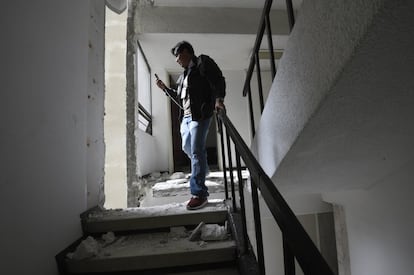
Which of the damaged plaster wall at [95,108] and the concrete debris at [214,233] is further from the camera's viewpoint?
the damaged plaster wall at [95,108]

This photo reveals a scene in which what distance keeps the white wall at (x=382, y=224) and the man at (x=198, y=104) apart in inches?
50.8

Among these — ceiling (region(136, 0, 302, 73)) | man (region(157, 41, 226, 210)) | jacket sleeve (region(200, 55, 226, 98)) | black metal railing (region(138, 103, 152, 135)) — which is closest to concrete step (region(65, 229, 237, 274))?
man (region(157, 41, 226, 210))

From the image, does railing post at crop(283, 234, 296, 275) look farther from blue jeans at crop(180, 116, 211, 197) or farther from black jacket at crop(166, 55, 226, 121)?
black jacket at crop(166, 55, 226, 121)

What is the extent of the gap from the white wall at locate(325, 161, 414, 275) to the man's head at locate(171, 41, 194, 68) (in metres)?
1.68

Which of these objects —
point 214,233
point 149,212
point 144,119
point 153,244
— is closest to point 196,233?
point 214,233

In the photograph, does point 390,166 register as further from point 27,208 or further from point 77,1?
point 77,1

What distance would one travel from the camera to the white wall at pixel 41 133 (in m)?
0.94

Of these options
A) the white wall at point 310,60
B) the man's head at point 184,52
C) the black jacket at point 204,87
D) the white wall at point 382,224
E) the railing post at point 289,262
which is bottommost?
the white wall at point 382,224

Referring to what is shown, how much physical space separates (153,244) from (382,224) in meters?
1.68

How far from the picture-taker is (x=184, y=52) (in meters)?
1.92

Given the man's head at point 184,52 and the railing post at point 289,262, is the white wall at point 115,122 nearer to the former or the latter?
the man's head at point 184,52

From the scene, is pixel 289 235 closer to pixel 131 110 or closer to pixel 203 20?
pixel 131 110

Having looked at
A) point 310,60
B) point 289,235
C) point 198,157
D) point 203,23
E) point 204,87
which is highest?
Answer: point 203,23

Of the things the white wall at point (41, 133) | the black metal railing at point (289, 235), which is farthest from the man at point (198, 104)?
the black metal railing at point (289, 235)
